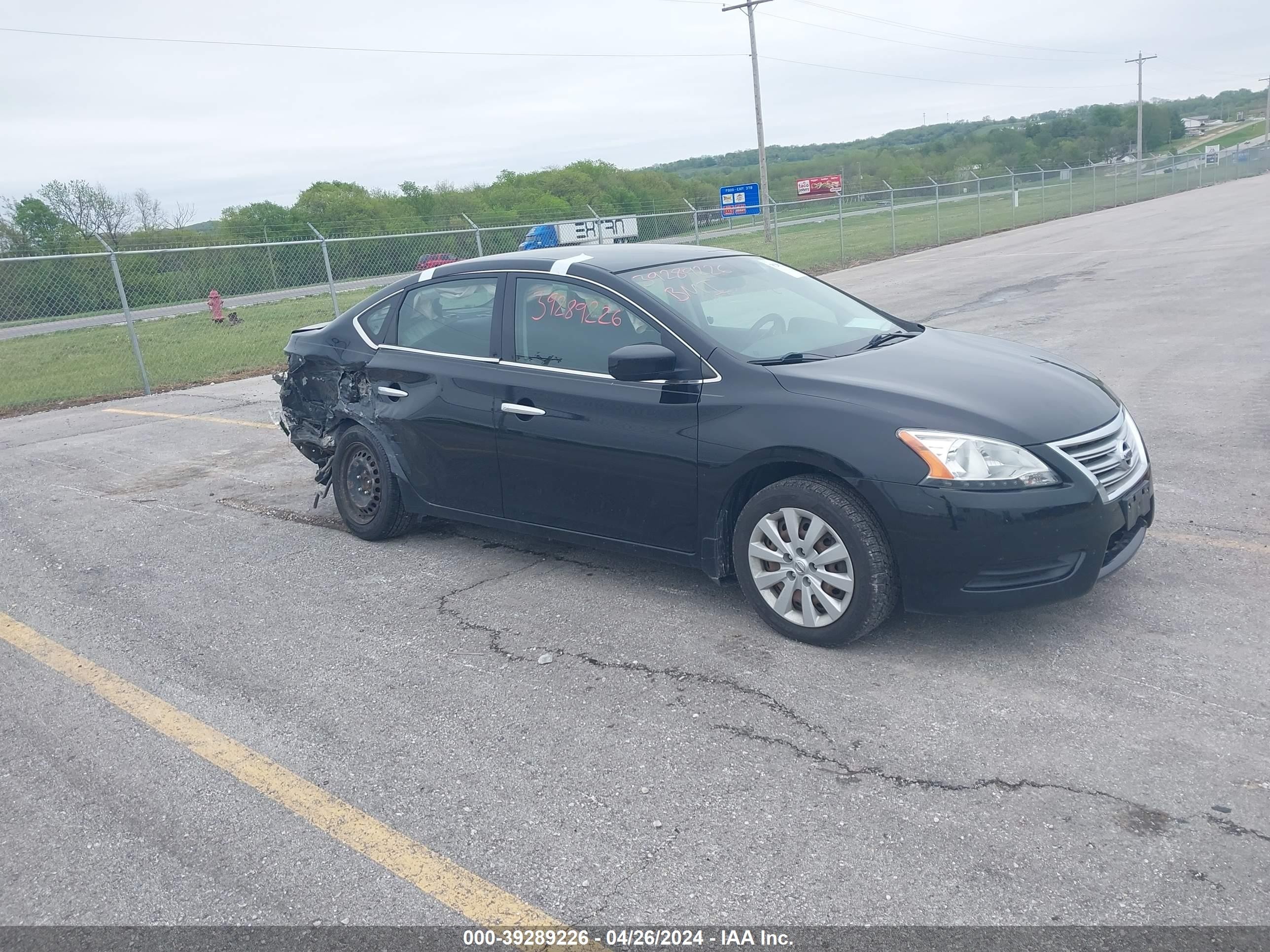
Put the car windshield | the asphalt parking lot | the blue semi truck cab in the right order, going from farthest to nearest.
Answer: the blue semi truck cab < the car windshield < the asphalt parking lot

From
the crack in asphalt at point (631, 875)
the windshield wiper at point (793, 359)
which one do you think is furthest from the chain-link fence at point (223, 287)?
the crack in asphalt at point (631, 875)

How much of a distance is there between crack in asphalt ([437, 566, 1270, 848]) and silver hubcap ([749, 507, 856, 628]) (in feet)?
1.52

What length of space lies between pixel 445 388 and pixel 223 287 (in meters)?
18.7

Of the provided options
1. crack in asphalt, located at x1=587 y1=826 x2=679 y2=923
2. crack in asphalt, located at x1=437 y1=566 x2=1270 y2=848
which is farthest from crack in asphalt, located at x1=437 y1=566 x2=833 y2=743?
crack in asphalt, located at x1=587 y1=826 x2=679 y2=923

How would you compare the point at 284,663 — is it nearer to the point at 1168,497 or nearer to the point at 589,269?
the point at 589,269

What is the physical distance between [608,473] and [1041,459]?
6.15 ft

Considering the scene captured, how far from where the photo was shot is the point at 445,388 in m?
5.51

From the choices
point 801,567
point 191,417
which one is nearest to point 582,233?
point 191,417

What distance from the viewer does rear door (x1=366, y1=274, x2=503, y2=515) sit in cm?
539

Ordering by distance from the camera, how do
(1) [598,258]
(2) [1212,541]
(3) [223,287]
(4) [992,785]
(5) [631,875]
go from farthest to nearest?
(3) [223,287] → (1) [598,258] → (2) [1212,541] → (4) [992,785] → (5) [631,875]

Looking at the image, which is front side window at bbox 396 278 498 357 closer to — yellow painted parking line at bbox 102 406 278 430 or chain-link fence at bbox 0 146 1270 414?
yellow painted parking line at bbox 102 406 278 430

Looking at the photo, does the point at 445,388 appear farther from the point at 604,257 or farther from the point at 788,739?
the point at 788,739

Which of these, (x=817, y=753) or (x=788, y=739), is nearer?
(x=817, y=753)

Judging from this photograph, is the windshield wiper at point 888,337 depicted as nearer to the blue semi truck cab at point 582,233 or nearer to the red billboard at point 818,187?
the blue semi truck cab at point 582,233
